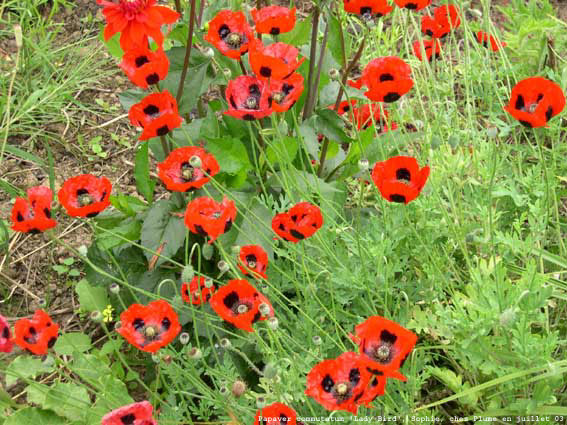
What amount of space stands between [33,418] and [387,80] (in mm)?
1310

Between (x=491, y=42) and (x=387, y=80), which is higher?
(x=387, y=80)

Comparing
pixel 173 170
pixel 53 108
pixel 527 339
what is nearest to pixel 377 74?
pixel 173 170

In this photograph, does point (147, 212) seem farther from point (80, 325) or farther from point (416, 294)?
point (416, 294)

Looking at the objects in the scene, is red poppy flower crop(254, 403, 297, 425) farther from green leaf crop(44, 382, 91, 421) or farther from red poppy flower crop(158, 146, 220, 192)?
green leaf crop(44, 382, 91, 421)

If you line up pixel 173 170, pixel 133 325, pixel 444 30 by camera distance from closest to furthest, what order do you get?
pixel 133 325 → pixel 173 170 → pixel 444 30

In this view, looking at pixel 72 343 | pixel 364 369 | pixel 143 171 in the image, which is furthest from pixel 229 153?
pixel 364 369

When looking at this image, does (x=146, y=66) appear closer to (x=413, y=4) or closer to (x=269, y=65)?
(x=269, y=65)

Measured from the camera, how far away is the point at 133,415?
1401 millimetres

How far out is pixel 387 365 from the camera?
1239mm

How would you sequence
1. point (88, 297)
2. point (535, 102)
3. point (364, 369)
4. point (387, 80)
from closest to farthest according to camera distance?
point (364, 369) → point (535, 102) → point (387, 80) → point (88, 297)

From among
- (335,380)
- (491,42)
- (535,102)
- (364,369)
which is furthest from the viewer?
(491,42)

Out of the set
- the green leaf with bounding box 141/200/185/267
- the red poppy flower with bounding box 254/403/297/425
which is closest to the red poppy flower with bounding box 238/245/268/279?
the green leaf with bounding box 141/200/185/267

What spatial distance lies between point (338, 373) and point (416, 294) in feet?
2.11

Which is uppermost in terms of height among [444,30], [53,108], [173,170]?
[444,30]
